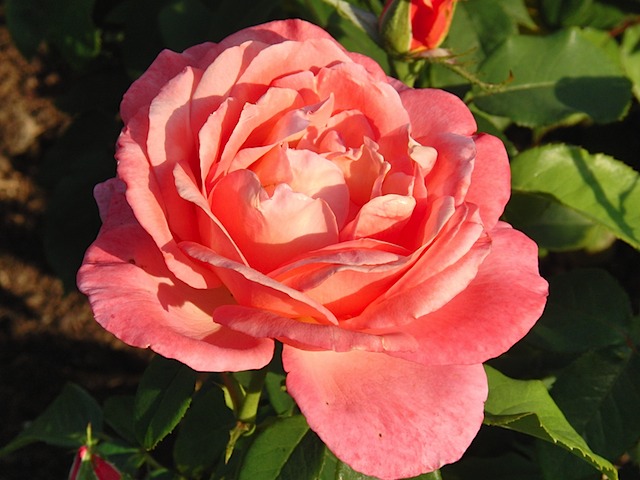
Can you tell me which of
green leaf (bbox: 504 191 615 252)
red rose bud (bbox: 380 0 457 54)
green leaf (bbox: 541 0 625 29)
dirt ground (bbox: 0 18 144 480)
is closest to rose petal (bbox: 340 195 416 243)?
red rose bud (bbox: 380 0 457 54)

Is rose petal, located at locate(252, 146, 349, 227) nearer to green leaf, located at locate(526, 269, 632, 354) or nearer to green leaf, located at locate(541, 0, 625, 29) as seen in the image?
green leaf, located at locate(526, 269, 632, 354)

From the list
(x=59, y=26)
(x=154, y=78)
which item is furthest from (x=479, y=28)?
(x=59, y=26)

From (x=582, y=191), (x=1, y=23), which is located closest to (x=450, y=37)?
(x=582, y=191)

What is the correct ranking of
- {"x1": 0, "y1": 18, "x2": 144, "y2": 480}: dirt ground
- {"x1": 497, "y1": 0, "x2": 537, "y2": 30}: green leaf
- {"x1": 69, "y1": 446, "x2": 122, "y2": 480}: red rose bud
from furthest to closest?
{"x1": 0, "y1": 18, "x2": 144, "y2": 480}: dirt ground < {"x1": 497, "y1": 0, "x2": 537, "y2": 30}: green leaf < {"x1": 69, "y1": 446, "x2": 122, "y2": 480}: red rose bud

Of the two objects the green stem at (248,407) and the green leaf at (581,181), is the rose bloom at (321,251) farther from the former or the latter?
the green leaf at (581,181)

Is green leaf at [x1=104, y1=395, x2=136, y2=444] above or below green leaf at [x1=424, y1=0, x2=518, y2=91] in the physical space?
below

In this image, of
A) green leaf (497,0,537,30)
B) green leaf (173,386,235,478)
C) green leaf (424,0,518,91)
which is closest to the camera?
green leaf (173,386,235,478)
